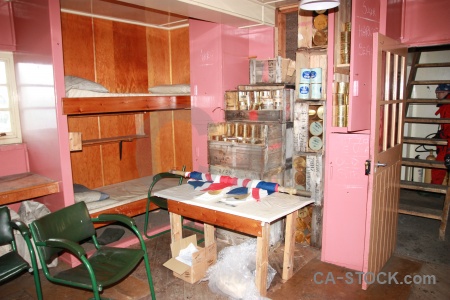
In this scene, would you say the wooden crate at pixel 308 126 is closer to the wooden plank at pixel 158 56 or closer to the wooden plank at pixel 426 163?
the wooden plank at pixel 426 163

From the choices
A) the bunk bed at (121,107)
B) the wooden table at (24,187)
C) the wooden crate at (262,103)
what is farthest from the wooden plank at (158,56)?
the wooden table at (24,187)

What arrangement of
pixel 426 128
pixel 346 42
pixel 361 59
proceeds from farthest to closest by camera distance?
pixel 426 128, pixel 346 42, pixel 361 59

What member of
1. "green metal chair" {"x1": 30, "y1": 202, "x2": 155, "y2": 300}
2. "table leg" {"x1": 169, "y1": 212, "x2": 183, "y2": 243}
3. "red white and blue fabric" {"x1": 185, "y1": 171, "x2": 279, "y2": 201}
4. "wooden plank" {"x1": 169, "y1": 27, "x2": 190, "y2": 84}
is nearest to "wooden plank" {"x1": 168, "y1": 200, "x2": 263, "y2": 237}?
"table leg" {"x1": 169, "y1": 212, "x2": 183, "y2": 243}

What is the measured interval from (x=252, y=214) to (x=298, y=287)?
0.93 metres

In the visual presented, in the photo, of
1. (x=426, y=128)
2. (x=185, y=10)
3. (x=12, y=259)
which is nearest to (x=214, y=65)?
(x=185, y=10)

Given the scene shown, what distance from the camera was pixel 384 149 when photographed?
3201 mm

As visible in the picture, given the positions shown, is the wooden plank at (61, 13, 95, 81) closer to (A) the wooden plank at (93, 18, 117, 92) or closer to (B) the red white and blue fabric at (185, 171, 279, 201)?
→ (A) the wooden plank at (93, 18, 117, 92)

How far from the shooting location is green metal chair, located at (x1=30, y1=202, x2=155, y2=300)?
7.88 feet

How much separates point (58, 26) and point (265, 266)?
2.81 m

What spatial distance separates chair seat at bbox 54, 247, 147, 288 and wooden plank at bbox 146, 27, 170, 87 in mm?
2989

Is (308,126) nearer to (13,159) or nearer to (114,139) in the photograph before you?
(114,139)

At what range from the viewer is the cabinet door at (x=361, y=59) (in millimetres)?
2883

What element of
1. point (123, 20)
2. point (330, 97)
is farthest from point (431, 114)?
point (123, 20)

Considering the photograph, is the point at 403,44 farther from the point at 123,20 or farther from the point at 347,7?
the point at 123,20
